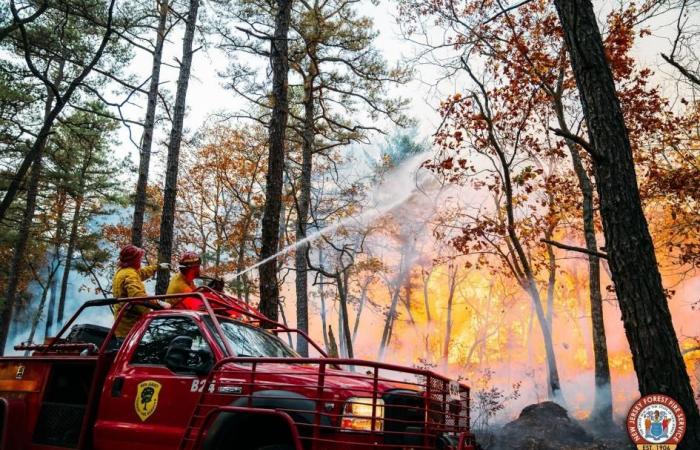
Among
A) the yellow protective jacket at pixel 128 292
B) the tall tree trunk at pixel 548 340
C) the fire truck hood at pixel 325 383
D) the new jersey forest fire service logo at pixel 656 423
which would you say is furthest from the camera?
the tall tree trunk at pixel 548 340

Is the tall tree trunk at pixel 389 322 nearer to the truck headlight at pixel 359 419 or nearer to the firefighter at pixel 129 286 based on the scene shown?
the firefighter at pixel 129 286

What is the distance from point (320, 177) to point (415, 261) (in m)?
8.66

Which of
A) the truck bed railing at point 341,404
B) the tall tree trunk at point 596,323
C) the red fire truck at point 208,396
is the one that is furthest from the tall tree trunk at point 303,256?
the truck bed railing at point 341,404

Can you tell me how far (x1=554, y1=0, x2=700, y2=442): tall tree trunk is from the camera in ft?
17.8

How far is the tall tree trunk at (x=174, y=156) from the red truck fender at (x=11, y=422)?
7.60 m

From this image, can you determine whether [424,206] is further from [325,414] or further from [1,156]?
[325,414]

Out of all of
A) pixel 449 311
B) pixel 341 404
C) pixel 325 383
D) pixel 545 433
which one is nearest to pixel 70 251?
pixel 449 311

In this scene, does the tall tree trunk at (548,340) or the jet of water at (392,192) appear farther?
the jet of water at (392,192)

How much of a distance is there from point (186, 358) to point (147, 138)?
14750 mm

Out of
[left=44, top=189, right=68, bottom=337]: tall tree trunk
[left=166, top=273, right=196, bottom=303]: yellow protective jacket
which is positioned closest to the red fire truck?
[left=166, top=273, right=196, bottom=303]: yellow protective jacket

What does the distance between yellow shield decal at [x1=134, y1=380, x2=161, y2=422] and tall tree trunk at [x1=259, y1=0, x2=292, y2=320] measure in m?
4.51

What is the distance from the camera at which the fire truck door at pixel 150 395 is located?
16.0 ft

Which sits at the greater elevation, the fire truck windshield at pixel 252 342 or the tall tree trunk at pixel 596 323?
the tall tree trunk at pixel 596 323

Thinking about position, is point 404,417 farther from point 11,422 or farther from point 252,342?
point 11,422
